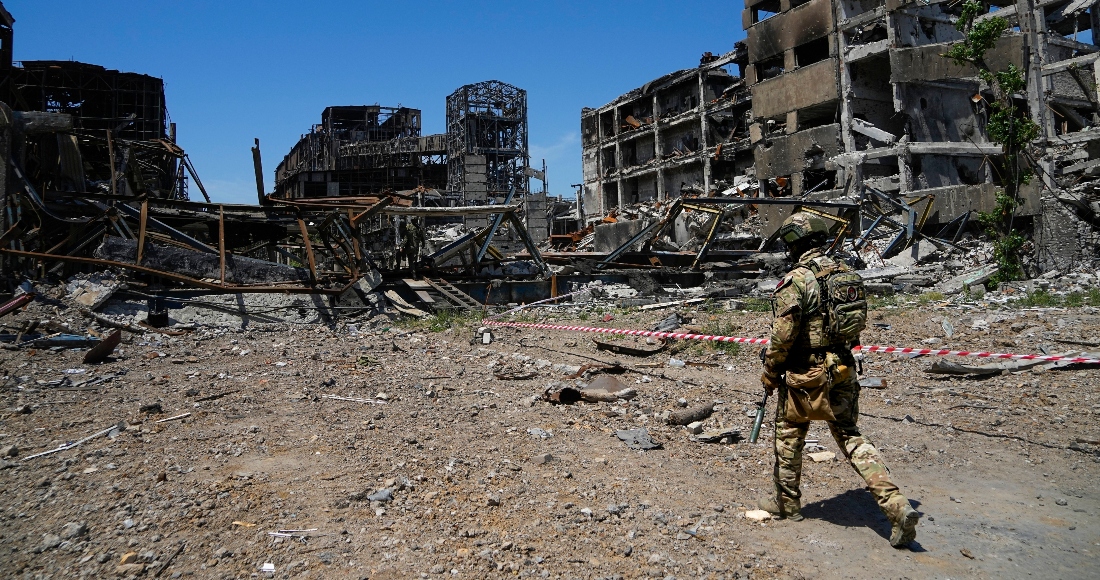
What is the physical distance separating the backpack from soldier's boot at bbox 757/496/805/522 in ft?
2.49

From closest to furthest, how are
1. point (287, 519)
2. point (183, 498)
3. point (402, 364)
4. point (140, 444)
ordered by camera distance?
1. point (287, 519)
2. point (183, 498)
3. point (140, 444)
4. point (402, 364)

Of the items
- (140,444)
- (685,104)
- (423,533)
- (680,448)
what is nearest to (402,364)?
(140,444)

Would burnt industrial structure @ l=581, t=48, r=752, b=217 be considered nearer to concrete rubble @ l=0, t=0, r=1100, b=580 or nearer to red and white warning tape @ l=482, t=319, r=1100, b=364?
concrete rubble @ l=0, t=0, r=1100, b=580

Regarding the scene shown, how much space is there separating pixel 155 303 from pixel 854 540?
9.58 metres

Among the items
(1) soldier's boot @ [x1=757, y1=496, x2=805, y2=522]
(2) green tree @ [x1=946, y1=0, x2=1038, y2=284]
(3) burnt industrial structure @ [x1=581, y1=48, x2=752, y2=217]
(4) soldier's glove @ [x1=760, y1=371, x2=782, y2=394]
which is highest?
(3) burnt industrial structure @ [x1=581, y1=48, x2=752, y2=217]

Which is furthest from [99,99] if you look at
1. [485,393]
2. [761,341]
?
[761,341]

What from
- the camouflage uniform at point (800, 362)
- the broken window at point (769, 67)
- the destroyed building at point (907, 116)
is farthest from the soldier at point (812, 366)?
the broken window at point (769, 67)

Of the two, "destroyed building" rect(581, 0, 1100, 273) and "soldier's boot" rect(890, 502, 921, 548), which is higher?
"destroyed building" rect(581, 0, 1100, 273)

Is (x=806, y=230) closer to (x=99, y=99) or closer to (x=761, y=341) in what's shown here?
(x=761, y=341)

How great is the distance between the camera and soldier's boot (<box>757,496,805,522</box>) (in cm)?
308

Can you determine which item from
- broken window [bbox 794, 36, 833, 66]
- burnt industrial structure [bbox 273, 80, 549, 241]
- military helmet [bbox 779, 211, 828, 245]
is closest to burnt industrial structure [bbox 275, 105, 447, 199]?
burnt industrial structure [bbox 273, 80, 549, 241]

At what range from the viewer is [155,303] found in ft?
31.2

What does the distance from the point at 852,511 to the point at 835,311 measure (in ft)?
3.30

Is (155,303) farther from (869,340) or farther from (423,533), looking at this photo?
(869,340)
